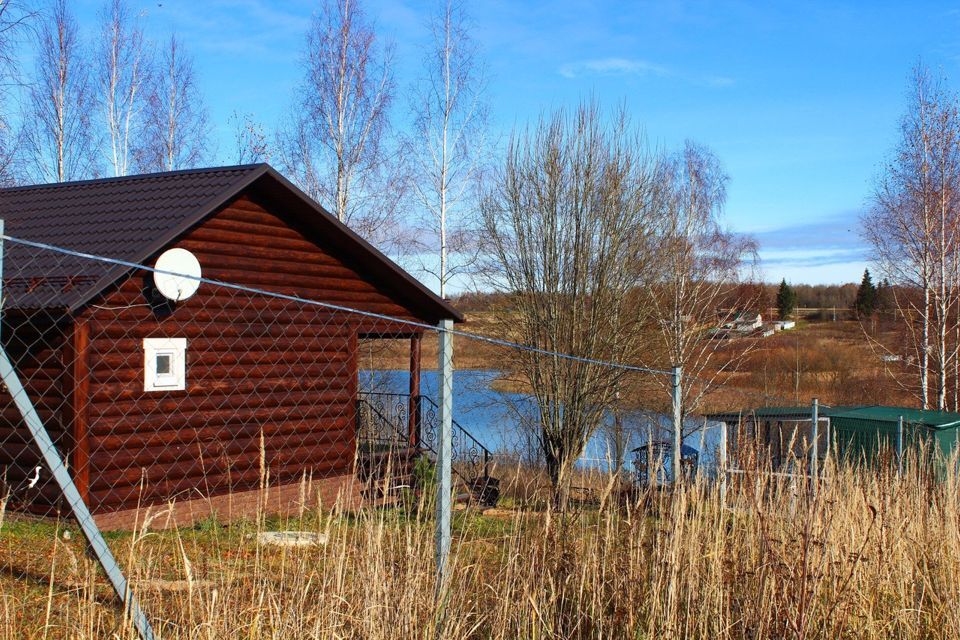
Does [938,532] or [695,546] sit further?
[938,532]

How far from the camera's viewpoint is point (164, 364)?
9.58 metres

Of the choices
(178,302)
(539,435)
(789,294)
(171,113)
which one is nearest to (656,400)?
(539,435)

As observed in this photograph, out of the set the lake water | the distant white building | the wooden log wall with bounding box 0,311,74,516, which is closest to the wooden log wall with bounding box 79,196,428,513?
the wooden log wall with bounding box 0,311,74,516

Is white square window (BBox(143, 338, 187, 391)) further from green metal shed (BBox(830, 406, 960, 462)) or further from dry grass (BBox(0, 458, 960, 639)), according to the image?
green metal shed (BBox(830, 406, 960, 462))

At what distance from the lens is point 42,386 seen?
29.7ft

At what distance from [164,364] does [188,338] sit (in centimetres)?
42

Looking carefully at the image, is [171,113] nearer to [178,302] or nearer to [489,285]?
[489,285]

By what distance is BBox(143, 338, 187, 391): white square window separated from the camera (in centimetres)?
934

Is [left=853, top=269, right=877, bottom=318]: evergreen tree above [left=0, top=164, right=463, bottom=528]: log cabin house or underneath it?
above

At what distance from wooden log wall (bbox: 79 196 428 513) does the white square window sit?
64mm

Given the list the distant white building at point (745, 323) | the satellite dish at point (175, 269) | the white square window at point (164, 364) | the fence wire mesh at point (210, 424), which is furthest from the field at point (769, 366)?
the satellite dish at point (175, 269)

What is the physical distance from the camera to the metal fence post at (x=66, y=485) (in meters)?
2.91

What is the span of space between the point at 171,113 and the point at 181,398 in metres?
16.4

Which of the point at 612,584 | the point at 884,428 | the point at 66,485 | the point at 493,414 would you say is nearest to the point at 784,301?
the point at 493,414
